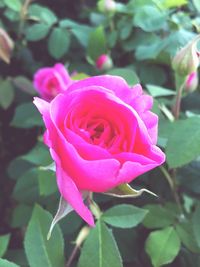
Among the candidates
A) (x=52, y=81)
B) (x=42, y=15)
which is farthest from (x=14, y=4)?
(x=52, y=81)

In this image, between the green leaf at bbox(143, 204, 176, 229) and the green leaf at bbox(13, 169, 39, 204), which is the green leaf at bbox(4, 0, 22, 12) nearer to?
the green leaf at bbox(13, 169, 39, 204)

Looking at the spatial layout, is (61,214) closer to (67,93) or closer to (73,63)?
(67,93)

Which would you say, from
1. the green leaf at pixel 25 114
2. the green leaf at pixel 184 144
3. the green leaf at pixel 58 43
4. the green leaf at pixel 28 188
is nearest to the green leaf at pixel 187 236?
the green leaf at pixel 184 144

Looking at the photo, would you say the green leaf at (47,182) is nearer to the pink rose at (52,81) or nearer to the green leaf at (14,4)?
the pink rose at (52,81)

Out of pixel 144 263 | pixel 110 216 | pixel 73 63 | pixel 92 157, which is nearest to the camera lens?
pixel 92 157

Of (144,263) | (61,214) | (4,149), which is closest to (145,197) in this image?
(144,263)

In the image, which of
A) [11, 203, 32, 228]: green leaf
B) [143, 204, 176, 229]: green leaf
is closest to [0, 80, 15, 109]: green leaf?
[11, 203, 32, 228]: green leaf
